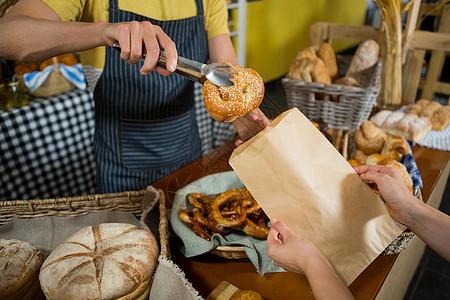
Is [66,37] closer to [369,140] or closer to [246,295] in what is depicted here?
[246,295]

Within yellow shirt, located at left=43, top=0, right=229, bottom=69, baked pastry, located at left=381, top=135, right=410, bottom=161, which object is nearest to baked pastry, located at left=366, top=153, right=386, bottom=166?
baked pastry, located at left=381, top=135, right=410, bottom=161

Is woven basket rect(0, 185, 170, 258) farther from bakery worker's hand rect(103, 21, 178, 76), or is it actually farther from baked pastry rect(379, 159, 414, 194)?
baked pastry rect(379, 159, 414, 194)

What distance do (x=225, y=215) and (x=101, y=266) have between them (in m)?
0.40

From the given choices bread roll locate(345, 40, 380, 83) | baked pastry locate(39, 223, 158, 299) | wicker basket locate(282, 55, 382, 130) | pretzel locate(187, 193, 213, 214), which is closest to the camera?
baked pastry locate(39, 223, 158, 299)

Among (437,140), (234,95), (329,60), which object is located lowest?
(437,140)

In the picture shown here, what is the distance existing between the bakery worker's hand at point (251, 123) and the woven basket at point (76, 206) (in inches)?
13.1

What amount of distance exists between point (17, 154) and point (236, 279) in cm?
174

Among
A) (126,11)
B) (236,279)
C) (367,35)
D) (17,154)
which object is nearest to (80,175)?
(17,154)

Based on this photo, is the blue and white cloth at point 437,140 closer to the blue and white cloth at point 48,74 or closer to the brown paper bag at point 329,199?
the brown paper bag at point 329,199

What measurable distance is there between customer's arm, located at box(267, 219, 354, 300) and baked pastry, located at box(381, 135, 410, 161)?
816 millimetres

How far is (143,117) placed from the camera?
1.42 m

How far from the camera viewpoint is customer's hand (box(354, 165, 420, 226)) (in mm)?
822

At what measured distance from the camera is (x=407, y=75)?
7.76 feet

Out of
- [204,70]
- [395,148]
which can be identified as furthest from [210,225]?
[395,148]
